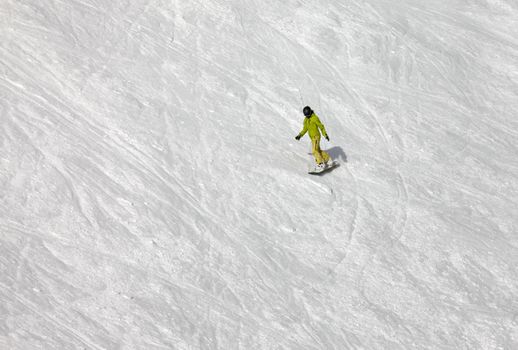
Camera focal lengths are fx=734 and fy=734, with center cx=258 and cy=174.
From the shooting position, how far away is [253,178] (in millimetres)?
16047

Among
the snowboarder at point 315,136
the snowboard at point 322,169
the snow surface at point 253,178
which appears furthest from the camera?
the snowboard at point 322,169

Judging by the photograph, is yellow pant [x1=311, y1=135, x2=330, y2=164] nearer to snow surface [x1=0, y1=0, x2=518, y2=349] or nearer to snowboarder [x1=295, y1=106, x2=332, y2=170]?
snowboarder [x1=295, y1=106, x2=332, y2=170]

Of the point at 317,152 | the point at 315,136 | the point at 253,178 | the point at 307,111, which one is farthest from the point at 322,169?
the point at 253,178

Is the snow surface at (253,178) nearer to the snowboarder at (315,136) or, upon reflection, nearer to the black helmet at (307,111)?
the snowboarder at (315,136)

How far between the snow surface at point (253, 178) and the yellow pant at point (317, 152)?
473 millimetres

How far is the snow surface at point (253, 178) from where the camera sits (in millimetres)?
12766

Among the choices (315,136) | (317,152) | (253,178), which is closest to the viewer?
(253,178)

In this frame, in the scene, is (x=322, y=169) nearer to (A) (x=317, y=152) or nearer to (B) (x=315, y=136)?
(A) (x=317, y=152)

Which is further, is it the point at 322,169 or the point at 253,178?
the point at 322,169

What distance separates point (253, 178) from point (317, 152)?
5.08 feet

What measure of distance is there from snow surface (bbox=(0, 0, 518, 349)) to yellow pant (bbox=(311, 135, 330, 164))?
18.6 inches

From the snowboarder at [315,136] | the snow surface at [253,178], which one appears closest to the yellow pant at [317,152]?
the snowboarder at [315,136]

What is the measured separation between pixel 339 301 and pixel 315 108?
6.80 metres

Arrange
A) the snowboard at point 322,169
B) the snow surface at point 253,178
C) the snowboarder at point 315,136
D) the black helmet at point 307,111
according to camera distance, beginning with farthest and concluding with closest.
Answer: the snowboard at point 322,169 → the snowboarder at point 315,136 → the black helmet at point 307,111 → the snow surface at point 253,178
